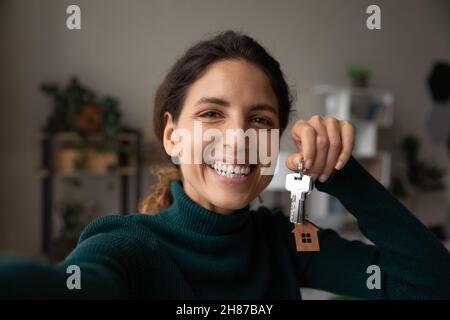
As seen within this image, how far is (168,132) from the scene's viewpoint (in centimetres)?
44

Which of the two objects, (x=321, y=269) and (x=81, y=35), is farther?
(x=321, y=269)

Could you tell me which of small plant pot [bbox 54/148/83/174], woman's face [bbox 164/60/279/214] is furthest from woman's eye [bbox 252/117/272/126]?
small plant pot [bbox 54/148/83/174]

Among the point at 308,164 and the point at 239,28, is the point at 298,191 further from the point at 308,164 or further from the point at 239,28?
the point at 239,28

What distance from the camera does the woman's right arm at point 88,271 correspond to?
18 centimetres

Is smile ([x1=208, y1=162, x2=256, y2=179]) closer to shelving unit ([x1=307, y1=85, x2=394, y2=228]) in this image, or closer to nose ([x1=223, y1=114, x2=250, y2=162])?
nose ([x1=223, y1=114, x2=250, y2=162])

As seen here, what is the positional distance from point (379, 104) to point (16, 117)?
6.97 ft

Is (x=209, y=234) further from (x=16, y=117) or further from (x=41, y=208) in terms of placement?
(x=41, y=208)

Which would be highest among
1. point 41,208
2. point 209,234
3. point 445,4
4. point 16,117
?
point 445,4

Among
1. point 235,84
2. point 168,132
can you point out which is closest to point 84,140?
point 168,132
